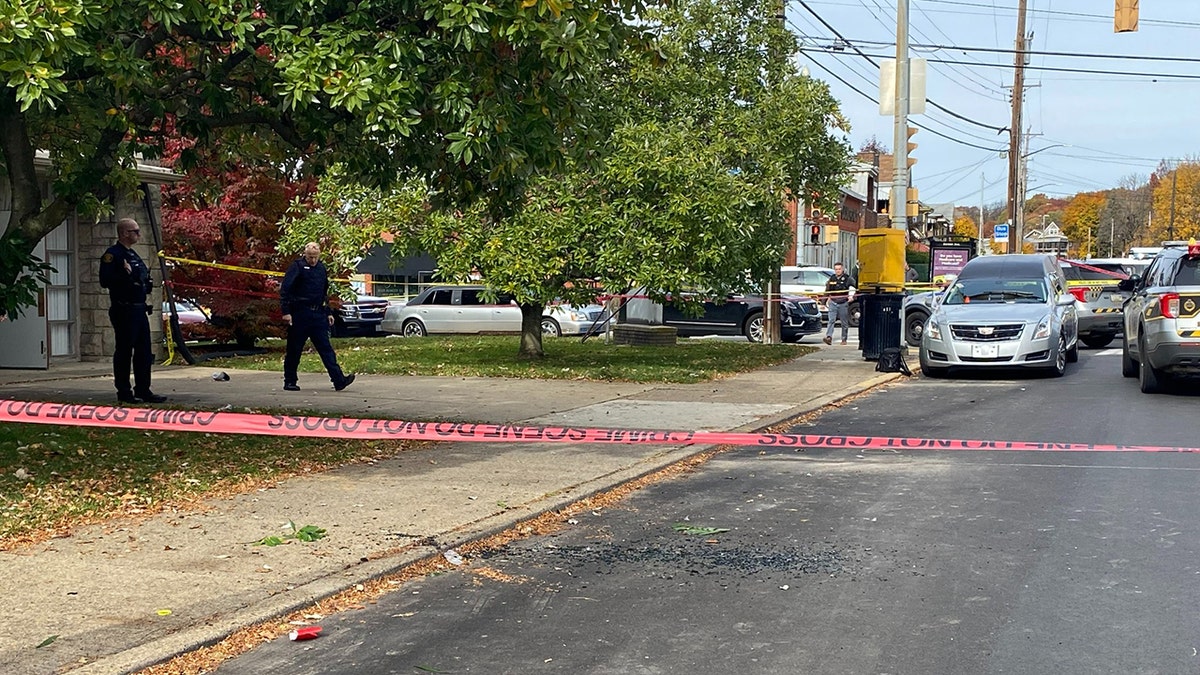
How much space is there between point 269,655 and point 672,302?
13.9 m

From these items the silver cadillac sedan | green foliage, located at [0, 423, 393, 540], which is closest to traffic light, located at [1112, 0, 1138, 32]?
the silver cadillac sedan

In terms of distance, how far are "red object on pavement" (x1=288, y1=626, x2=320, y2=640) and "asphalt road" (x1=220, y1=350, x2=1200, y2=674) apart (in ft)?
0.16

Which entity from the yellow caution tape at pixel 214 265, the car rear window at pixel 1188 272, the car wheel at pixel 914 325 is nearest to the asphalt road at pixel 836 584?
the car rear window at pixel 1188 272

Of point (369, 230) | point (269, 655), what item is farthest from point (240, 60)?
point (369, 230)

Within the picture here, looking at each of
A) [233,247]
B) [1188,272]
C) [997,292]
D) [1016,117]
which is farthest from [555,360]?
[1016,117]

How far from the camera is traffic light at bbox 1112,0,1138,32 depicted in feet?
59.7

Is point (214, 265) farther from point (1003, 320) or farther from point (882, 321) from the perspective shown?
point (1003, 320)

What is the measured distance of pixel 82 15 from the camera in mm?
7418

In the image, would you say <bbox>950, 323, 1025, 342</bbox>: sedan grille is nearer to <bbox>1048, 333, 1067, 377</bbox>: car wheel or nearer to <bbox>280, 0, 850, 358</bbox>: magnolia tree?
<bbox>1048, 333, 1067, 377</bbox>: car wheel

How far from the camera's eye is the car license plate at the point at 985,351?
16953 millimetres

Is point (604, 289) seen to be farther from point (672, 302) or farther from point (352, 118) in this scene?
point (352, 118)

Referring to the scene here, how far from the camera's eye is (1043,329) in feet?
55.8

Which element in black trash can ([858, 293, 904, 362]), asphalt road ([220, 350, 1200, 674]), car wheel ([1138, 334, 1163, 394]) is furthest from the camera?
black trash can ([858, 293, 904, 362])

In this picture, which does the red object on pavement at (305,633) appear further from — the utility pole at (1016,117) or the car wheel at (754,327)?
the utility pole at (1016,117)
